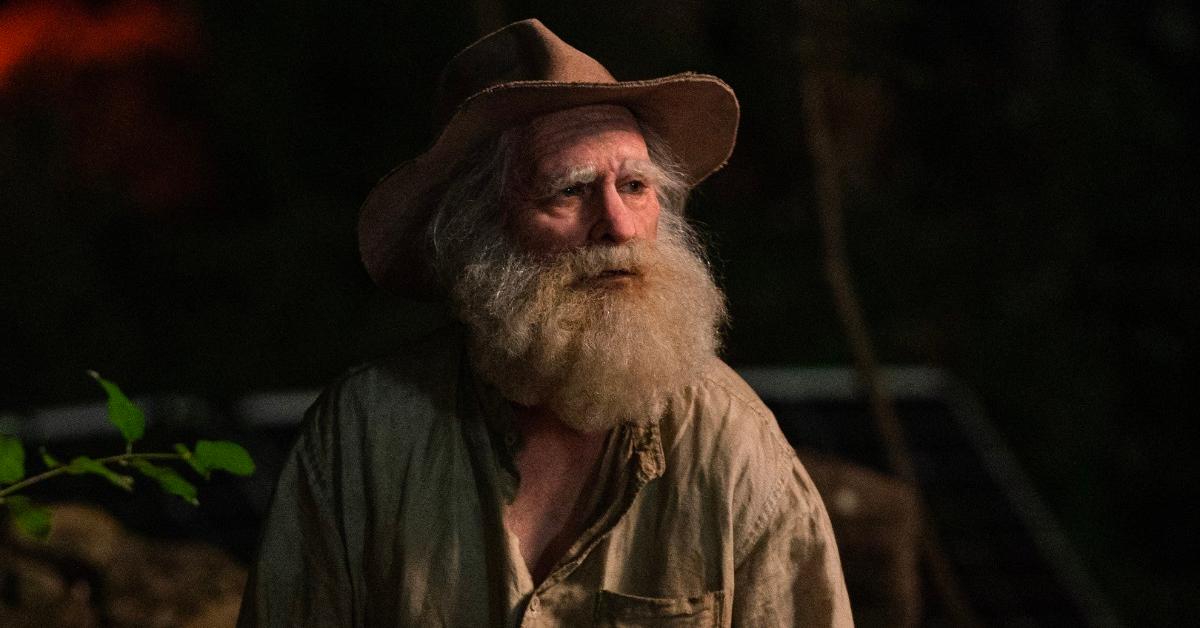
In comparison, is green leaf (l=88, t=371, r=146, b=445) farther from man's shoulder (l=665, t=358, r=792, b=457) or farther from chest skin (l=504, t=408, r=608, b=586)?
man's shoulder (l=665, t=358, r=792, b=457)

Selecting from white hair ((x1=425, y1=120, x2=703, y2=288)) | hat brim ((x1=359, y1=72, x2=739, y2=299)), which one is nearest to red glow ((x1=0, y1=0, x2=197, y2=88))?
hat brim ((x1=359, y1=72, x2=739, y2=299))

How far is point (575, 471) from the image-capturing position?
2.84 meters

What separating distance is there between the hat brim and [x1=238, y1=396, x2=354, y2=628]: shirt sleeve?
395 mm

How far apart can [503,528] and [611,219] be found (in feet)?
1.96

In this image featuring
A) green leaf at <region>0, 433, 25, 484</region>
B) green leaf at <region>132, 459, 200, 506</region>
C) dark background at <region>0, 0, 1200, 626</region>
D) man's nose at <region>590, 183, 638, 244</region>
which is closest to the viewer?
green leaf at <region>0, 433, 25, 484</region>

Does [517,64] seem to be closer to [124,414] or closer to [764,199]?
[124,414]

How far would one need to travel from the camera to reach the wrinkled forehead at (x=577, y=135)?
Answer: 270 centimetres

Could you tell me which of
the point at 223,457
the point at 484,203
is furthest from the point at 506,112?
the point at 223,457

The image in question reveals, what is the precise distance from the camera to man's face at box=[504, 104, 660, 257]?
106 inches

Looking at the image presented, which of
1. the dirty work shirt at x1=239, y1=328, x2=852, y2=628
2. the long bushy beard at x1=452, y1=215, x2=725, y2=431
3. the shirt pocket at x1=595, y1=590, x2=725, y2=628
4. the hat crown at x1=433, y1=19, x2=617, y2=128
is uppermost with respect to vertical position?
the hat crown at x1=433, y1=19, x2=617, y2=128

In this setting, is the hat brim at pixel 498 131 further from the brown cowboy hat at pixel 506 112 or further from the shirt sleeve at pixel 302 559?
the shirt sleeve at pixel 302 559

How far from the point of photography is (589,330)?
2.69m

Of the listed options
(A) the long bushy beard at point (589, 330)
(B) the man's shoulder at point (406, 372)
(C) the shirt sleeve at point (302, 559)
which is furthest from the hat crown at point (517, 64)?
(C) the shirt sleeve at point (302, 559)

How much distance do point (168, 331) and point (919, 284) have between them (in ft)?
11.1
